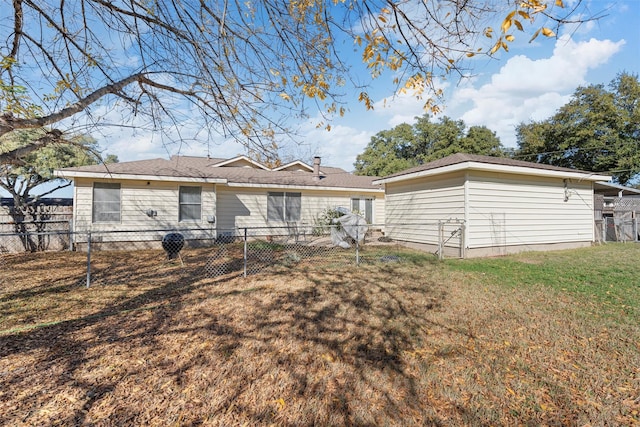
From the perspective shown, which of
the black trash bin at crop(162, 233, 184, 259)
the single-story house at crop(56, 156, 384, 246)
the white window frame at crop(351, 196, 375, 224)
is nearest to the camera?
the black trash bin at crop(162, 233, 184, 259)

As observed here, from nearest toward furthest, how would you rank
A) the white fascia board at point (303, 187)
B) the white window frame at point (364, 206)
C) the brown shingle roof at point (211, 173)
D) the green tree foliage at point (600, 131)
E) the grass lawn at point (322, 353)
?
the grass lawn at point (322, 353)
the brown shingle roof at point (211, 173)
the white fascia board at point (303, 187)
the white window frame at point (364, 206)
the green tree foliage at point (600, 131)

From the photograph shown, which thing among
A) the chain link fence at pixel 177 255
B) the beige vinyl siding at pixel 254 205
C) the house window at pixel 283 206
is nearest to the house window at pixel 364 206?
the beige vinyl siding at pixel 254 205

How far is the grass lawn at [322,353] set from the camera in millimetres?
2270

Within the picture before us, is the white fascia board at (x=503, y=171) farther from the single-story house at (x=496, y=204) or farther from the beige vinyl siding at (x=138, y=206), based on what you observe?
the beige vinyl siding at (x=138, y=206)

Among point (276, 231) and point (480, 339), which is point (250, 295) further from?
point (276, 231)

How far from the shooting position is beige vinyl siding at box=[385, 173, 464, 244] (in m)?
8.96

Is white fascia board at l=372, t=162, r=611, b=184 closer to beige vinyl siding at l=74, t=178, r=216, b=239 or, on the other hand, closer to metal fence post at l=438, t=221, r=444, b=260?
metal fence post at l=438, t=221, r=444, b=260

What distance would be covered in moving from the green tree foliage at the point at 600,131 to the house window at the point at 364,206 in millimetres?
21904

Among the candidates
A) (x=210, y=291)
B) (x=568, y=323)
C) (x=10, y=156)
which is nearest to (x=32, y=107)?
(x=10, y=156)

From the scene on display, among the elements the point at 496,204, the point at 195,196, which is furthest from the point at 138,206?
the point at 496,204

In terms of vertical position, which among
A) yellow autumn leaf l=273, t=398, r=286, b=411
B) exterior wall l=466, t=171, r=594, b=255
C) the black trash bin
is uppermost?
exterior wall l=466, t=171, r=594, b=255

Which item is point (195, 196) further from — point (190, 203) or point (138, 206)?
point (138, 206)

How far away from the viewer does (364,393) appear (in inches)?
97.4

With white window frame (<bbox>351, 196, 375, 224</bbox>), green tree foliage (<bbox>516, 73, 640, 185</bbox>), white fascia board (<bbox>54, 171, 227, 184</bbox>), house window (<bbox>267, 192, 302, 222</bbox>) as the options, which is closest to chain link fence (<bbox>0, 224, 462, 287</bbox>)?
house window (<bbox>267, 192, 302, 222</bbox>)
